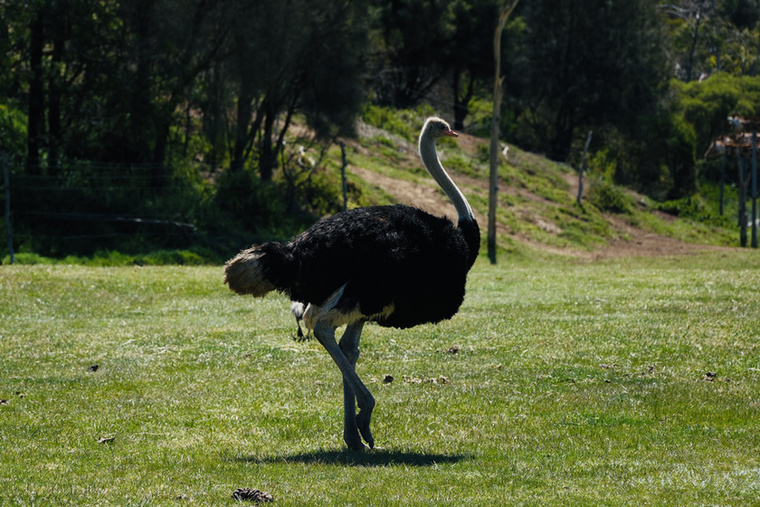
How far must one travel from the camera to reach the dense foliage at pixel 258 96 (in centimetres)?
2659

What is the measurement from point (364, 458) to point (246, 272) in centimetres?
177

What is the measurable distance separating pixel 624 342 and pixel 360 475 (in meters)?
6.87

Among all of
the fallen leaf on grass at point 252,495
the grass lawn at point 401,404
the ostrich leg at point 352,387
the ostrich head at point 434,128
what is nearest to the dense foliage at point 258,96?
the grass lawn at point 401,404

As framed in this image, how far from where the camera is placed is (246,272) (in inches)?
308

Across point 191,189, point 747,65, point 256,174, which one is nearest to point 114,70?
point 191,189

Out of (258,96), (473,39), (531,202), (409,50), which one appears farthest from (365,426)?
(473,39)

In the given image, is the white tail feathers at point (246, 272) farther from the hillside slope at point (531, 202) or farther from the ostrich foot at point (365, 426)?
the hillside slope at point (531, 202)

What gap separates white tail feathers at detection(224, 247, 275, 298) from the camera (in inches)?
308

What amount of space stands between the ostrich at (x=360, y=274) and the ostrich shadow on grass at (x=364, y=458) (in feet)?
0.83

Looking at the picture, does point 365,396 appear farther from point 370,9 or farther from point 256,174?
point 370,9

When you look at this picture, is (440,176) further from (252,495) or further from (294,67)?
(294,67)

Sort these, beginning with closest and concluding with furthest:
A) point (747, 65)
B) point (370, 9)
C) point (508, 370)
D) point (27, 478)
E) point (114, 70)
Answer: point (27, 478), point (508, 370), point (114, 70), point (370, 9), point (747, 65)

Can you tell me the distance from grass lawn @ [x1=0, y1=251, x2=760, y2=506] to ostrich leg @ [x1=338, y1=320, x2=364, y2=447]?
25cm

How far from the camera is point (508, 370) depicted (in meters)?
11.3
